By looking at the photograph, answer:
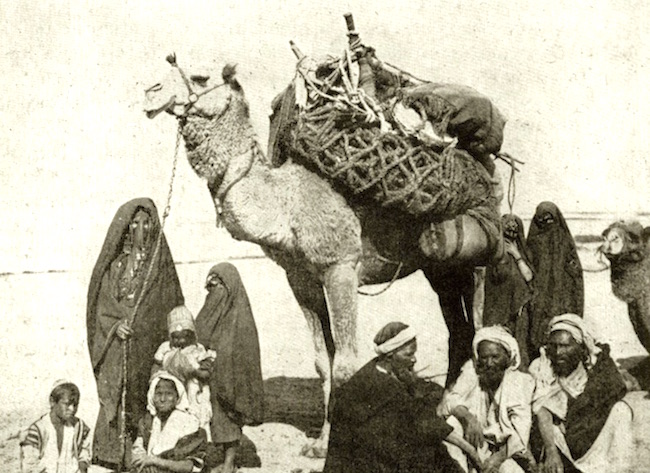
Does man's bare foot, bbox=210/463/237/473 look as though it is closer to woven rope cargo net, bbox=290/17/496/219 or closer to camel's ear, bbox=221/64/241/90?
woven rope cargo net, bbox=290/17/496/219

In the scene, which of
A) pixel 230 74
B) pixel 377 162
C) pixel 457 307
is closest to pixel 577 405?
pixel 457 307

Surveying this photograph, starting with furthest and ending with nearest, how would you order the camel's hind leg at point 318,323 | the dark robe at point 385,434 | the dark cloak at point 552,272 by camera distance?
1. the dark cloak at point 552,272
2. the camel's hind leg at point 318,323
3. the dark robe at point 385,434

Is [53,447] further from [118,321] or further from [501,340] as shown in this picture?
[501,340]

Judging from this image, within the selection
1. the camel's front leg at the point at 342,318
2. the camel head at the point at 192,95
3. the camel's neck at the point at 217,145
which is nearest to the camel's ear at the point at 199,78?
the camel head at the point at 192,95

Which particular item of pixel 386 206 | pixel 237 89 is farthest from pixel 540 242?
pixel 237 89

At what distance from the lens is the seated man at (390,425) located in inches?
200

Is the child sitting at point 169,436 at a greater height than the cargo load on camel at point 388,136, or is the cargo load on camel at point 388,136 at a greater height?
the cargo load on camel at point 388,136

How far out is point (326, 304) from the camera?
6090 millimetres

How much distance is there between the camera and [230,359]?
580cm

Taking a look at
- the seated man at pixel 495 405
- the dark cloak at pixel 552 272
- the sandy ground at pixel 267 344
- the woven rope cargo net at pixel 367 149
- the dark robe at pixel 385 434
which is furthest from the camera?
the sandy ground at pixel 267 344

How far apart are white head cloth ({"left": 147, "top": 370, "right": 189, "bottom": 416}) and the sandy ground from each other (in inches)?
24.1

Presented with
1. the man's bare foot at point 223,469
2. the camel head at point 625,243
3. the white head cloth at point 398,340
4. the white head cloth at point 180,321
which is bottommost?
the man's bare foot at point 223,469

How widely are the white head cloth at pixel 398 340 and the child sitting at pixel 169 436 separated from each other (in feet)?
3.13

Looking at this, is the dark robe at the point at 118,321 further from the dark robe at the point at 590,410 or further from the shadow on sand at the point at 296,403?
the dark robe at the point at 590,410
